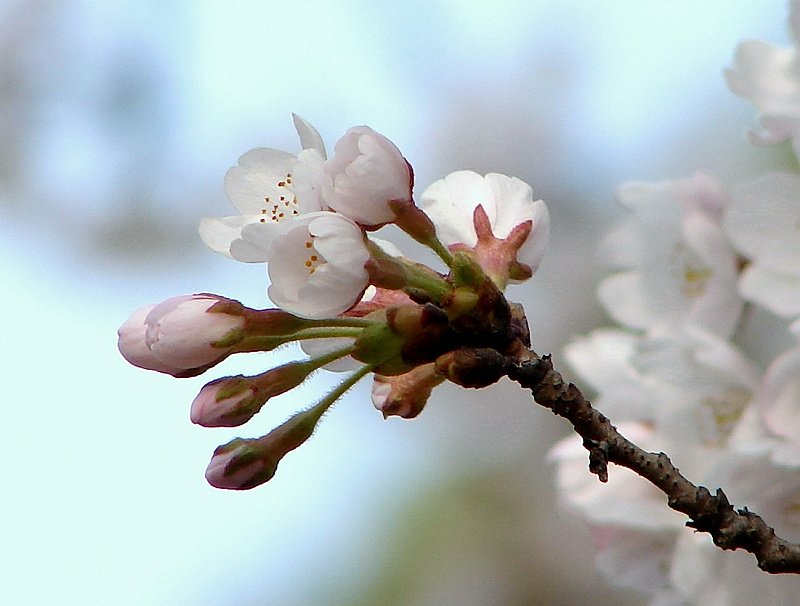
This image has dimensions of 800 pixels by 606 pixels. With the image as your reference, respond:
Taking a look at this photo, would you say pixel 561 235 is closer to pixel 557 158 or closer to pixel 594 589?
pixel 557 158

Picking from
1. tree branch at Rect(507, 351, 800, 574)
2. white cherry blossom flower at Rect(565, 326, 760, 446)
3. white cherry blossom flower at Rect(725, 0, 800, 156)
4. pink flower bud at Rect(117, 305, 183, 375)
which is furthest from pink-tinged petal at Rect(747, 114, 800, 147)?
pink flower bud at Rect(117, 305, 183, 375)

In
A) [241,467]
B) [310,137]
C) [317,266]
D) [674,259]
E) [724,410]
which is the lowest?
[241,467]

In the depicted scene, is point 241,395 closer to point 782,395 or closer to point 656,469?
point 656,469

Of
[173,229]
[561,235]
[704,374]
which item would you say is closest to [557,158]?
[561,235]

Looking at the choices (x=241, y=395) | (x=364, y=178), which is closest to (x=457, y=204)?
(x=364, y=178)

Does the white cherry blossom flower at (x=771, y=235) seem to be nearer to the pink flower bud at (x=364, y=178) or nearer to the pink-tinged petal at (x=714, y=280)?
the pink-tinged petal at (x=714, y=280)

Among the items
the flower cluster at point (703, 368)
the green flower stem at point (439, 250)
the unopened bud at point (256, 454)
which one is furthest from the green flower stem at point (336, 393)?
the flower cluster at point (703, 368)
